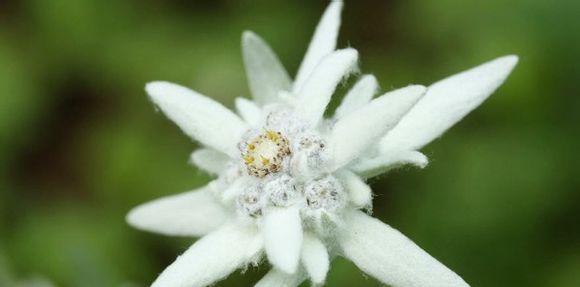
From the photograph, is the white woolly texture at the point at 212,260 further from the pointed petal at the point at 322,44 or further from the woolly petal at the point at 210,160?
the pointed petal at the point at 322,44

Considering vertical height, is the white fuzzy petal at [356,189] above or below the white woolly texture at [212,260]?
above

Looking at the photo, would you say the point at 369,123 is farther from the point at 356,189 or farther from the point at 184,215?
the point at 184,215

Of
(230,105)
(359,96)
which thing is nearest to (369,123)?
(359,96)

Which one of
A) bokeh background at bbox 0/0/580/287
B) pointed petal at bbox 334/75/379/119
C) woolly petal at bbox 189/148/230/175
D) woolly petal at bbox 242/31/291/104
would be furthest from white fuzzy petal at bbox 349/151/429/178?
Result: bokeh background at bbox 0/0/580/287

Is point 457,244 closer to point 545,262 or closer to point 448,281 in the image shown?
point 545,262

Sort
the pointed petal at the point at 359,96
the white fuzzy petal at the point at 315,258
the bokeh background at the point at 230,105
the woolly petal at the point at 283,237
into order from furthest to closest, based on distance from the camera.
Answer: the bokeh background at the point at 230,105 → the pointed petal at the point at 359,96 → the white fuzzy petal at the point at 315,258 → the woolly petal at the point at 283,237

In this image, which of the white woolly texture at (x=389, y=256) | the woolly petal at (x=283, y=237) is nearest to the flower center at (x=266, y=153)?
the woolly petal at (x=283, y=237)

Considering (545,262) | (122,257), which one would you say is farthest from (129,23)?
(545,262)
